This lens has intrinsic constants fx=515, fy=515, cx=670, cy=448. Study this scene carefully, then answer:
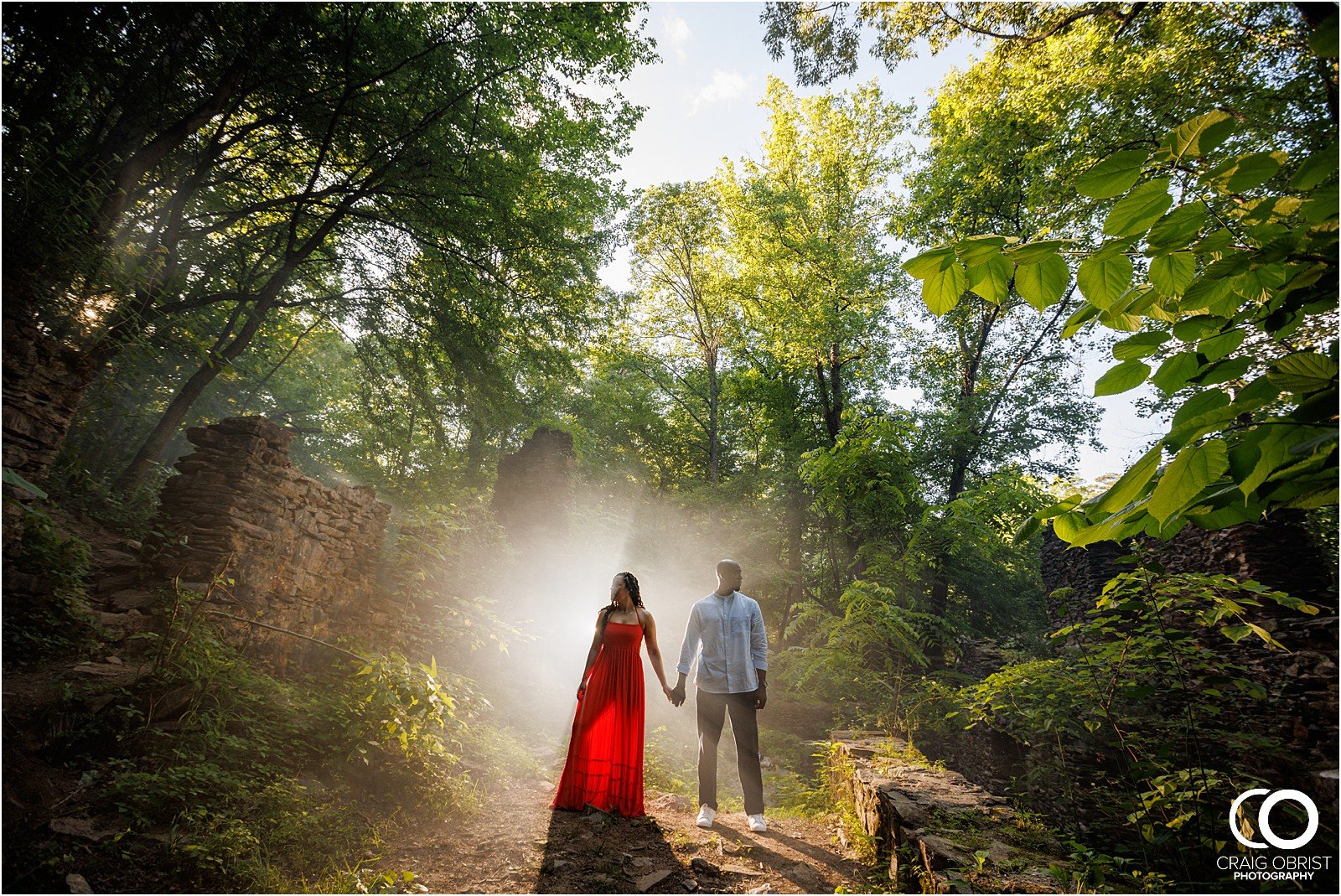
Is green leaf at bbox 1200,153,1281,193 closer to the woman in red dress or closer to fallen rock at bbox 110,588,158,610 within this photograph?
the woman in red dress

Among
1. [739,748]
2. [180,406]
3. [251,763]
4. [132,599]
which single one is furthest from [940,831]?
Result: [180,406]

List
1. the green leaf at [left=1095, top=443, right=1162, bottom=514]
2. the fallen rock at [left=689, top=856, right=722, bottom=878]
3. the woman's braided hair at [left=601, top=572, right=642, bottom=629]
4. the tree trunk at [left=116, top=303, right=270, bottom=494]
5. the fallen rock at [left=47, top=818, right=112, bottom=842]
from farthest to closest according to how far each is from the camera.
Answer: the tree trunk at [left=116, top=303, right=270, bottom=494] < the woman's braided hair at [left=601, top=572, right=642, bottom=629] < the fallen rock at [left=689, top=856, right=722, bottom=878] < the fallen rock at [left=47, top=818, right=112, bottom=842] < the green leaf at [left=1095, top=443, right=1162, bottom=514]

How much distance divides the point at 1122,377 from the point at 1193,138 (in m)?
0.45

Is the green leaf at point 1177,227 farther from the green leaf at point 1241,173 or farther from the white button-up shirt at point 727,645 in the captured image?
the white button-up shirt at point 727,645

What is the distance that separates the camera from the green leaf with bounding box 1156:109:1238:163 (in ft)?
3.02

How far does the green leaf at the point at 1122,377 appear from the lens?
3.50 feet

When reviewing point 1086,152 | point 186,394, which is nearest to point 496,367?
point 186,394

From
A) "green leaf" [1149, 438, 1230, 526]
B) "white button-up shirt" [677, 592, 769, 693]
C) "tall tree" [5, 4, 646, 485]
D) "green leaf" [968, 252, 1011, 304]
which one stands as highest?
"tall tree" [5, 4, 646, 485]

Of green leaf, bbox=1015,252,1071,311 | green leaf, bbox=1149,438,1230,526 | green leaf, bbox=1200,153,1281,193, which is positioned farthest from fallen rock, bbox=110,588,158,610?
green leaf, bbox=1200,153,1281,193

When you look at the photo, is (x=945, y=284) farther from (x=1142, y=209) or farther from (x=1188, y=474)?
(x=1188, y=474)

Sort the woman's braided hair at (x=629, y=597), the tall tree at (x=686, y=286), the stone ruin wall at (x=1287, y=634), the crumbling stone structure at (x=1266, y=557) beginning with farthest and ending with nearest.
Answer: the tall tree at (x=686, y=286)
the crumbling stone structure at (x=1266, y=557)
the stone ruin wall at (x=1287, y=634)
the woman's braided hair at (x=629, y=597)

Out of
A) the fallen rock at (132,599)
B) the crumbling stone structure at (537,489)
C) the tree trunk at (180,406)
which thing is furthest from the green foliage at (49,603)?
the crumbling stone structure at (537,489)

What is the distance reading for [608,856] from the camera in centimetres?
348

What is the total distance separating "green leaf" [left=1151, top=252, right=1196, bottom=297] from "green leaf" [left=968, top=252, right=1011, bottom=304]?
1.01 ft
